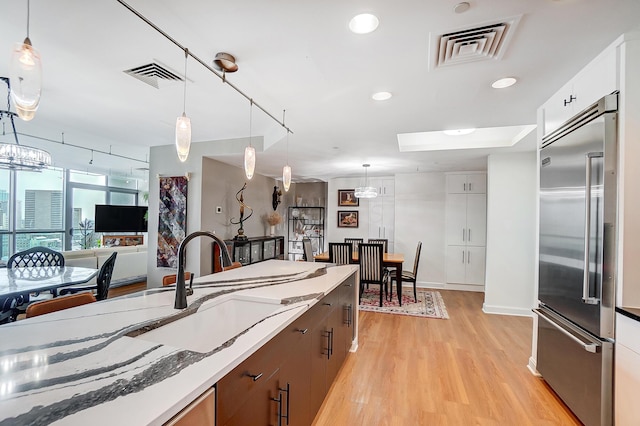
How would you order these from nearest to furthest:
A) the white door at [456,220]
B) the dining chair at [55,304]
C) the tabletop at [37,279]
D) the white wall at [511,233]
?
the dining chair at [55,304]
the tabletop at [37,279]
the white wall at [511,233]
the white door at [456,220]

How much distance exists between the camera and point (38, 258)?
12.6 feet

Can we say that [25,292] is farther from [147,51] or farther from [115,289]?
[115,289]

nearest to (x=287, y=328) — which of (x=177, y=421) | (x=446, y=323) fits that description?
(x=177, y=421)

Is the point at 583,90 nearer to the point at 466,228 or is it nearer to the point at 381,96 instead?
the point at 381,96

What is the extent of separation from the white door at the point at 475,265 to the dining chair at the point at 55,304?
19.1ft

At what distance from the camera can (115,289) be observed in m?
5.32

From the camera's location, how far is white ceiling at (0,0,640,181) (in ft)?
5.04

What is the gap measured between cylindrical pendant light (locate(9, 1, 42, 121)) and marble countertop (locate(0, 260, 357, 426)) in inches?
38.5

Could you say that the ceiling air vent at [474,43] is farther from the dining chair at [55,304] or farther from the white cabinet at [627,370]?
the dining chair at [55,304]

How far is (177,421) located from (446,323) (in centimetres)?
388

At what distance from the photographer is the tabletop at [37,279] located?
100 inches

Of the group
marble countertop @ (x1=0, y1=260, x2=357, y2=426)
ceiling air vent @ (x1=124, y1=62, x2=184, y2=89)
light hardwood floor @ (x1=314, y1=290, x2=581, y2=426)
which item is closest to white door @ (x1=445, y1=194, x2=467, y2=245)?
light hardwood floor @ (x1=314, y1=290, x2=581, y2=426)

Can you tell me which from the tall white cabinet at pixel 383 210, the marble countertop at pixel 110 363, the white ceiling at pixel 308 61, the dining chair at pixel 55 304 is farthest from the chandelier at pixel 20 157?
the tall white cabinet at pixel 383 210

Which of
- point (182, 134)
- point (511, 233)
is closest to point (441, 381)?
point (511, 233)
